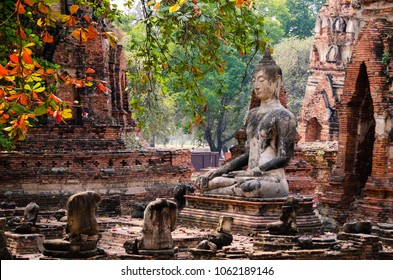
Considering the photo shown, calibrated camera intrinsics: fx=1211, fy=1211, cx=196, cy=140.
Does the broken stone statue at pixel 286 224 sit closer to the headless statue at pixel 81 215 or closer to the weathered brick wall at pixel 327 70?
the headless statue at pixel 81 215

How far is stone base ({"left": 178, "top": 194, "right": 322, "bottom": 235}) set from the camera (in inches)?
640

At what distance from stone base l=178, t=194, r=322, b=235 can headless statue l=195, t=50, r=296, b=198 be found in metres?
0.16

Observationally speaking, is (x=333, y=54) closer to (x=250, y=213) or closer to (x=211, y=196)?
(x=211, y=196)

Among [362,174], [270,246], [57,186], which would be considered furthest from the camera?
[57,186]

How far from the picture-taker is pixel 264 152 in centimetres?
1736

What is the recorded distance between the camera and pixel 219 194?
56.8 ft

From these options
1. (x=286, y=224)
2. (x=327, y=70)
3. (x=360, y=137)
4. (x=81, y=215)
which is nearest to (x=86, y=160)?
(x=360, y=137)

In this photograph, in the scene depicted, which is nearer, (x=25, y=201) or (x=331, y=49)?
(x=25, y=201)

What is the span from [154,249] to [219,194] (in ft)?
13.2

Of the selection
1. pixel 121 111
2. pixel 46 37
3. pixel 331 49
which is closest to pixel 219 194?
pixel 46 37

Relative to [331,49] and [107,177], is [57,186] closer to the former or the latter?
[107,177]

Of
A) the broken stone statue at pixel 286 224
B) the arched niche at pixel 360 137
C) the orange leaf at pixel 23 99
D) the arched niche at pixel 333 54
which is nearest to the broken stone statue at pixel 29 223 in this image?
the broken stone statue at pixel 286 224

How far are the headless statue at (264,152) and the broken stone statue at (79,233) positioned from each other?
3820 millimetres

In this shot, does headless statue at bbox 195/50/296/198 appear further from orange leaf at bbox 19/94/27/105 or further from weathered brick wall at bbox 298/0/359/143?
weathered brick wall at bbox 298/0/359/143
